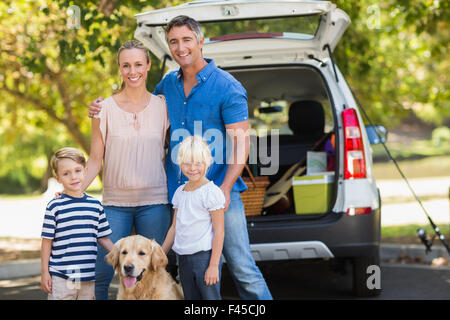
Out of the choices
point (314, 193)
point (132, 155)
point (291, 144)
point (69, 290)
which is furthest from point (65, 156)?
point (291, 144)

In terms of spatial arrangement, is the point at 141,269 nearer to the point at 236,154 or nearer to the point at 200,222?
the point at 200,222

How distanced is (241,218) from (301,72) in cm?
395

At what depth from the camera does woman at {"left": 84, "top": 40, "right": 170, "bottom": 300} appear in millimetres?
4281

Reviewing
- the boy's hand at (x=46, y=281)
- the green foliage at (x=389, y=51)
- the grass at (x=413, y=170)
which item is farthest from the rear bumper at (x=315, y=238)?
the grass at (x=413, y=170)

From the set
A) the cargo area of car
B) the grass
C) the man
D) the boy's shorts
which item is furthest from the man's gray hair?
the grass

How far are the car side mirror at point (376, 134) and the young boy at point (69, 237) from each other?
10.9 ft

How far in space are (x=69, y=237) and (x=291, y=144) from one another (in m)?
Answer: 3.75

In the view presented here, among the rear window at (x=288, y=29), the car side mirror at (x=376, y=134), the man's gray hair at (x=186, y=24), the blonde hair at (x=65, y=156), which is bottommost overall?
the blonde hair at (x=65, y=156)

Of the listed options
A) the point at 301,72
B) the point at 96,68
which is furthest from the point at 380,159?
the point at 301,72

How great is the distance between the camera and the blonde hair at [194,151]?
383 centimetres

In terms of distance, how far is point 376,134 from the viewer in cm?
678

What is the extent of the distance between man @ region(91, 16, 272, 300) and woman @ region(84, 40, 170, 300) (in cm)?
15

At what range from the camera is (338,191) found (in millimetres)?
5816

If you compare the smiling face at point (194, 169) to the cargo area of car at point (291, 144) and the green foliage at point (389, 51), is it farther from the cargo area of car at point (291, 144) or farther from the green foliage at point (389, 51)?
the green foliage at point (389, 51)
